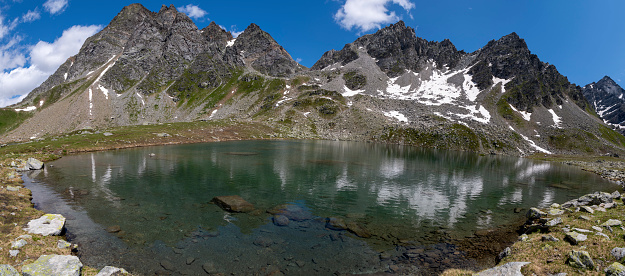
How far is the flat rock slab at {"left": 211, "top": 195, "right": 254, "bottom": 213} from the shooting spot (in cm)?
3009

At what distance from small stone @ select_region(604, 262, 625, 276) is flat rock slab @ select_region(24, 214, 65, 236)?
3601 centimetres

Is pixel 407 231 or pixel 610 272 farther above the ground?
pixel 610 272

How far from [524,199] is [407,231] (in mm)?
29900

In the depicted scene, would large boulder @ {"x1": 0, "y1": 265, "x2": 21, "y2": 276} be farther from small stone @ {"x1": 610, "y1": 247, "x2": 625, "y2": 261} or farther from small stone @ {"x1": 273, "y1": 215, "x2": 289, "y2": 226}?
small stone @ {"x1": 610, "y1": 247, "x2": 625, "y2": 261}

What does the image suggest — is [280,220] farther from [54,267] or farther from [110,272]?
[54,267]

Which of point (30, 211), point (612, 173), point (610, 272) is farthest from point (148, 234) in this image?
point (612, 173)

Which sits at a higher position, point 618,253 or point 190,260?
point 618,253

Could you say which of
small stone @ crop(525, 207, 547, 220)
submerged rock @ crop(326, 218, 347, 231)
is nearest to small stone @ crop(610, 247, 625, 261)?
small stone @ crop(525, 207, 547, 220)

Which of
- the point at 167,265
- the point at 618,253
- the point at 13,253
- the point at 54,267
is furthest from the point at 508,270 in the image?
the point at 13,253

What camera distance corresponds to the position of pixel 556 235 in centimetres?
2011

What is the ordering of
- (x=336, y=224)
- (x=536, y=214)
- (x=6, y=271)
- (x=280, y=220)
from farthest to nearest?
(x=536, y=214)
(x=280, y=220)
(x=336, y=224)
(x=6, y=271)

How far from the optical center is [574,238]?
1802 centimetres

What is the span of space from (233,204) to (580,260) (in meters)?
29.9

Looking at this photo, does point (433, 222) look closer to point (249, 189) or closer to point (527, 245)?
point (527, 245)
